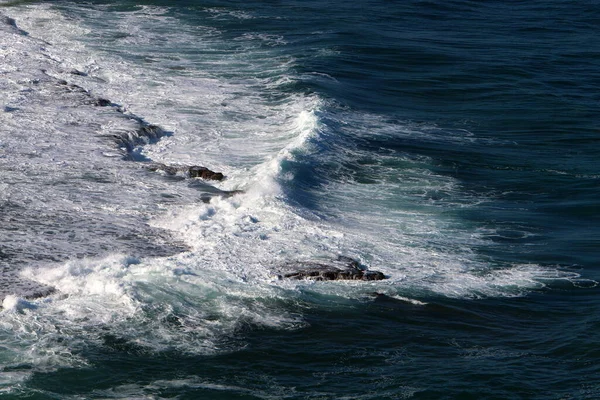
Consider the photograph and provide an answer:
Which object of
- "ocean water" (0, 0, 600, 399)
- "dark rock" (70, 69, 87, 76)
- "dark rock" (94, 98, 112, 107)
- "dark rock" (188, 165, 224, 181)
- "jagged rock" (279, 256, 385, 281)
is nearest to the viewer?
"ocean water" (0, 0, 600, 399)

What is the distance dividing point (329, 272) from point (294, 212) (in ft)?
13.3

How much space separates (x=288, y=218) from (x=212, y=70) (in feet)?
52.4

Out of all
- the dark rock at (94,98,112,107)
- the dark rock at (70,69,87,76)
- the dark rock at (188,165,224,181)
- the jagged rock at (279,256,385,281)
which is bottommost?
the jagged rock at (279,256,385,281)

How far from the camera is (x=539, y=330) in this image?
20406 millimetres

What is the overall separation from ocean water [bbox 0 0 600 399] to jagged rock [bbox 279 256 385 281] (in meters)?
0.23

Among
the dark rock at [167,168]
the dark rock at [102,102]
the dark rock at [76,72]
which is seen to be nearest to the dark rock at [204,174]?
the dark rock at [167,168]

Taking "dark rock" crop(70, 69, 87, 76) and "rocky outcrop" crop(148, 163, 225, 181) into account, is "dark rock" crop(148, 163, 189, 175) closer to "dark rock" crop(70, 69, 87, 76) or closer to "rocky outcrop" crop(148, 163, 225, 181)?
"rocky outcrop" crop(148, 163, 225, 181)

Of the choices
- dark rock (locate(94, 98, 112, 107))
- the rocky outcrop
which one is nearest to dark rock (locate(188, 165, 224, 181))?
the rocky outcrop

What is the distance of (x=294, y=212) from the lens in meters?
25.9

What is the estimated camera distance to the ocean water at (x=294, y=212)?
18438mm

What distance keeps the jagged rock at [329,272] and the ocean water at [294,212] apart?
0.76 ft

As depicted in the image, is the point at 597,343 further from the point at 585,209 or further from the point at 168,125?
the point at 168,125

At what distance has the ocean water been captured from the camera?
18.4m

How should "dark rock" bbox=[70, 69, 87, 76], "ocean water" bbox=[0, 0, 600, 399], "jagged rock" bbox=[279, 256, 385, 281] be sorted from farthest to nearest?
"dark rock" bbox=[70, 69, 87, 76]
"jagged rock" bbox=[279, 256, 385, 281]
"ocean water" bbox=[0, 0, 600, 399]
